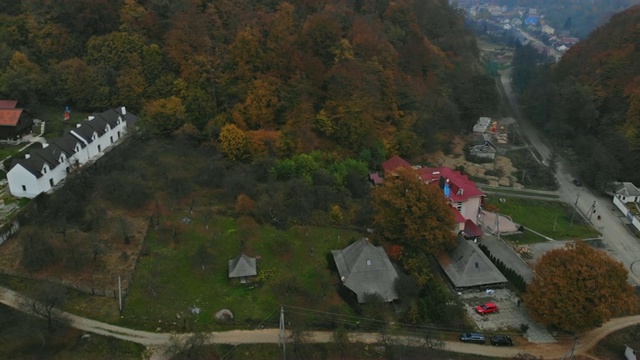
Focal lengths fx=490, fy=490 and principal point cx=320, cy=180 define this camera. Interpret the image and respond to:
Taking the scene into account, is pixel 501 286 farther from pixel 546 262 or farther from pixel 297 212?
pixel 297 212

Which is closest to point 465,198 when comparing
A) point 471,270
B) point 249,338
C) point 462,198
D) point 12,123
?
point 462,198

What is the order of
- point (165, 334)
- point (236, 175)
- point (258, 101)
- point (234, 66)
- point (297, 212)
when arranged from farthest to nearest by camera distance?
point (234, 66) < point (258, 101) < point (236, 175) < point (297, 212) < point (165, 334)

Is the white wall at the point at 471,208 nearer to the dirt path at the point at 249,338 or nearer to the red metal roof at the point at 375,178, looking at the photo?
the red metal roof at the point at 375,178

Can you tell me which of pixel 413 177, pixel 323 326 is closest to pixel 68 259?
pixel 323 326

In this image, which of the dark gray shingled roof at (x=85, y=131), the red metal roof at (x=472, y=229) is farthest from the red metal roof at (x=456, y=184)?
the dark gray shingled roof at (x=85, y=131)

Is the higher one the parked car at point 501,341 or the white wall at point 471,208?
the parked car at point 501,341
